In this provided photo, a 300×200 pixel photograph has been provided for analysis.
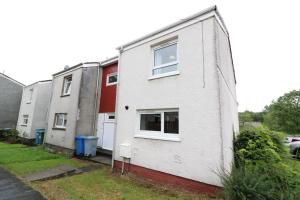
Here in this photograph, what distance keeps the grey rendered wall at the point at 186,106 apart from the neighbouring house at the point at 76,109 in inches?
173

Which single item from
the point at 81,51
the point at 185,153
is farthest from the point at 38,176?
the point at 81,51

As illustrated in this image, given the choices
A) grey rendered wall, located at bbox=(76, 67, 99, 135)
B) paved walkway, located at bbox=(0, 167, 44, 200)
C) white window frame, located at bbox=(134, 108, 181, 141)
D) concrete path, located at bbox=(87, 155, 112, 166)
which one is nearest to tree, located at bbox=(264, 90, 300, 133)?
concrete path, located at bbox=(87, 155, 112, 166)

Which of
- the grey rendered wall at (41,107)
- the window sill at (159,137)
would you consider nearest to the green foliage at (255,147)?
the window sill at (159,137)

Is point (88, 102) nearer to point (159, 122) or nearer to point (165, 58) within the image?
point (159, 122)

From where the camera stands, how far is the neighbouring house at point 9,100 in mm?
20562

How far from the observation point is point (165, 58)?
23.2 feet

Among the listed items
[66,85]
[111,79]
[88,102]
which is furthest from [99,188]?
[66,85]

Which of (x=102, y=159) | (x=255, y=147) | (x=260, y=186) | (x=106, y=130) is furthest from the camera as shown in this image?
(x=106, y=130)

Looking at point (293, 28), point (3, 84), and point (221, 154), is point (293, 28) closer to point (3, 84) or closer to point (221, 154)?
point (221, 154)

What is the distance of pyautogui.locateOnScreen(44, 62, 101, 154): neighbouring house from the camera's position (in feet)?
35.5

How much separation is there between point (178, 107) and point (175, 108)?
6.9 inches

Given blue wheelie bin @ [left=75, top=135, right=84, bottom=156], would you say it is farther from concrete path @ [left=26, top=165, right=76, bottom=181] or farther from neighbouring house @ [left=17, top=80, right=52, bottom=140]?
neighbouring house @ [left=17, top=80, right=52, bottom=140]

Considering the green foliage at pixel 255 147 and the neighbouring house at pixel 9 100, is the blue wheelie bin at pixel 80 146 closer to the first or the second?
the green foliage at pixel 255 147

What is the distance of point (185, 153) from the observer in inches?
215
